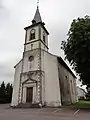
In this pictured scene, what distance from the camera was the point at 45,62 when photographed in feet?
64.5

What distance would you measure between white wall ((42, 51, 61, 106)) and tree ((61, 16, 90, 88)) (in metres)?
3.45

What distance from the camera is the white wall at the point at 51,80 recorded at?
17.0 meters

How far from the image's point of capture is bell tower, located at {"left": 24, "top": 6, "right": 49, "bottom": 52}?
21469 millimetres

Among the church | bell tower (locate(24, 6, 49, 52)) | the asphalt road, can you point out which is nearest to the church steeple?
bell tower (locate(24, 6, 49, 52))

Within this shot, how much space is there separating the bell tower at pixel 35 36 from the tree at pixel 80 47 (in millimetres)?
6772

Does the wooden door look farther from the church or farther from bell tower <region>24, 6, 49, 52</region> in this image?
bell tower <region>24, 6, 49, 52</region>

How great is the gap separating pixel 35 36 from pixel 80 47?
34.5ft

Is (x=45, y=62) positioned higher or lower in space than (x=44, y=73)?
higher

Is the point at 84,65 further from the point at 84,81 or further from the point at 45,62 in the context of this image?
the point at 45,62

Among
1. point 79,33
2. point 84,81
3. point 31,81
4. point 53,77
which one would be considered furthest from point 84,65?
point 31,81

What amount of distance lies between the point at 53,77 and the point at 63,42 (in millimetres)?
5314

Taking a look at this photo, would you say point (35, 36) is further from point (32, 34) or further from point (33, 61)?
point (33, 61)

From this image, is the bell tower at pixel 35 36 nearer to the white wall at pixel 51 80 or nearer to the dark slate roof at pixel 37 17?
the dark slate roof at pixel 37 17

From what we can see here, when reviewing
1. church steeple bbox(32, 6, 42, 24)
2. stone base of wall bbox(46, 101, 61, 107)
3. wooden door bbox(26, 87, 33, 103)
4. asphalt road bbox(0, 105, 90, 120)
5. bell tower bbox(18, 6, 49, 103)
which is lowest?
stone base of wall bbox(46, 101, 61, 107)
